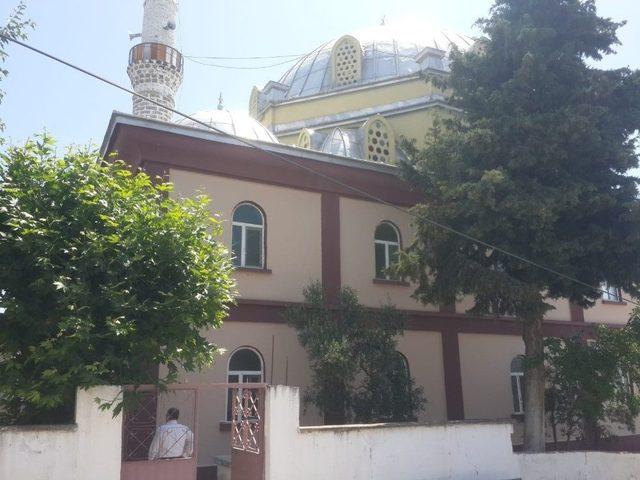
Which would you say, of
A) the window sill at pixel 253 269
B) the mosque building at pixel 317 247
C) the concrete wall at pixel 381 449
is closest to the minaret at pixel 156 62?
the mosque building at pixel 317 247

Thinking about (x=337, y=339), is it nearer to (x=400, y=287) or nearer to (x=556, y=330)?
(x=400, y=287)

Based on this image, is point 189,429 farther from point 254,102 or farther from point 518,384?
point 254,102

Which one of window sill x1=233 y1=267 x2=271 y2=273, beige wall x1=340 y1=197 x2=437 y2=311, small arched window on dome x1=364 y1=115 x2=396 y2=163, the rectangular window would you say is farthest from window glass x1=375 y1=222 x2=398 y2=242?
the rectangular window

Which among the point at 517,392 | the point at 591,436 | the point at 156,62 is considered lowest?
the point at 591,436

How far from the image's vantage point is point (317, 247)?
13602 mm

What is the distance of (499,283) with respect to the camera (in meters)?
10.9

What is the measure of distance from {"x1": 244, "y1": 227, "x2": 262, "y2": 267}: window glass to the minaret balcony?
1223 cm

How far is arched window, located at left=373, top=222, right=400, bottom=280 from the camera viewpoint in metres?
14.5

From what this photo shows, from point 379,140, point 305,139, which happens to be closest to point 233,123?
point 305,139

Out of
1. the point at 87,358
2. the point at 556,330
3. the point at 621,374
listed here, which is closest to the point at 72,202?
the point at 87,358

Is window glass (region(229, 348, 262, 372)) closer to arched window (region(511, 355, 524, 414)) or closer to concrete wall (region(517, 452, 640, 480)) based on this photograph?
concrete wall (region(517, 452, 640, 480))

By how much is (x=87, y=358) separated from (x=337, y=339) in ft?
16.7

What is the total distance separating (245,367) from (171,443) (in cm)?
449

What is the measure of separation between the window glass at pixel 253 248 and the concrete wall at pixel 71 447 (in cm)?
586
